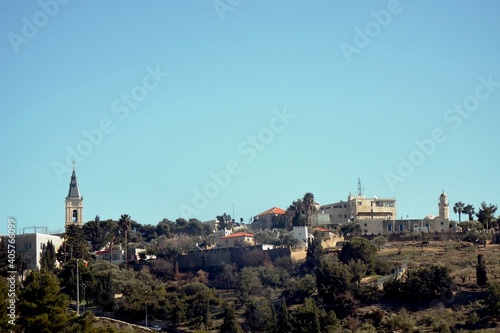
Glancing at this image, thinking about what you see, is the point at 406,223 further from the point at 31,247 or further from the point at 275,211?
the point at 31,247

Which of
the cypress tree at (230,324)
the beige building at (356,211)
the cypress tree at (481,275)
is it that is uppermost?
the beige building at (356,211)

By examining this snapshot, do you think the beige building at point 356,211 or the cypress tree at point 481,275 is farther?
the beige building at point 356,211

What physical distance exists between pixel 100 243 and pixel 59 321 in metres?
48.2

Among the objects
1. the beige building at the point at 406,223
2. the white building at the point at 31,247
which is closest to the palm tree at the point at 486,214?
the beige building at the point at 406,223

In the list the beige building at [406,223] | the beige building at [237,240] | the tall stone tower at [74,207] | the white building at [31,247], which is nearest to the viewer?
the white building at [31,247]

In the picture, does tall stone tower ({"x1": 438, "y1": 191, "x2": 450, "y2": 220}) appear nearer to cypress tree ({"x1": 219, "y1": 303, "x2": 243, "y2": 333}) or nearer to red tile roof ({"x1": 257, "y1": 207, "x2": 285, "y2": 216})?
red tile roof ({"x1": 257, "y1": 207, "x2": 285, "y2": 216})

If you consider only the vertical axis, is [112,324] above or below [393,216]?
below

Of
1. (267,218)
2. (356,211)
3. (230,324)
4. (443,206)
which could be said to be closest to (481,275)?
→ (230,324)

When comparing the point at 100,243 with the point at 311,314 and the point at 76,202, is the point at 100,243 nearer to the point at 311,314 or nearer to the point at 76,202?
the point at 76,202

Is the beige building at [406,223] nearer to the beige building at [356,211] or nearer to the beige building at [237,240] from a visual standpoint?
the beige building at [356,211]

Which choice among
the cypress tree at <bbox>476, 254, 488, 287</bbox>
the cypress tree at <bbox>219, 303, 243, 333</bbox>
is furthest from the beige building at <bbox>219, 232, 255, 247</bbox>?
the cypress tree at <bbox>476, 254, 488, 287</bbox>

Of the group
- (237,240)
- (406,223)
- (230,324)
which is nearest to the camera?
(230,324)

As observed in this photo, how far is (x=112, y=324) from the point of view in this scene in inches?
2825

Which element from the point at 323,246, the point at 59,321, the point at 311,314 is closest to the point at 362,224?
the point at 323,246
